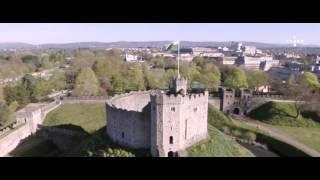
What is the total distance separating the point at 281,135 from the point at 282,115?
462cm

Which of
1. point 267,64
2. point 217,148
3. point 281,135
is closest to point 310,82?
point 281,135

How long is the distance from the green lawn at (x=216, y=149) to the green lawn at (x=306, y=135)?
5.87 meters

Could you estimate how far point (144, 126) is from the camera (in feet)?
56.3

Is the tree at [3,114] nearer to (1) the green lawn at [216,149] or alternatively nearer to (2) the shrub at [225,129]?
(1) the green lawn at [216,149]

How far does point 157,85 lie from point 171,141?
21.4m

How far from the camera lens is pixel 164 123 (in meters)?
16.5

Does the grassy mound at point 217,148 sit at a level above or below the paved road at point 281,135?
above

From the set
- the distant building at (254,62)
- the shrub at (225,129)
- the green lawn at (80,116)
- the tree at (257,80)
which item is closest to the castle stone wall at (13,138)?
the green lawn at (80,116)

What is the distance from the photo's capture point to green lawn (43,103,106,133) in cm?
2519

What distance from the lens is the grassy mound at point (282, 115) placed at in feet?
90.6

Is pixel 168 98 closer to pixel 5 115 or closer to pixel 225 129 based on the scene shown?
pixel 225 129
